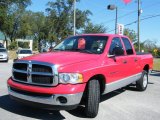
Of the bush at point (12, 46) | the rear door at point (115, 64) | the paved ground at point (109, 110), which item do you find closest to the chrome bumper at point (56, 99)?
the paved ground at point (109, 110)

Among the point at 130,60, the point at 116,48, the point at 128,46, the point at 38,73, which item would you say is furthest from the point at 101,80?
the point at 128,46

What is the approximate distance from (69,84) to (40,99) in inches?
25.5

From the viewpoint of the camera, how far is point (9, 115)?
264 inches

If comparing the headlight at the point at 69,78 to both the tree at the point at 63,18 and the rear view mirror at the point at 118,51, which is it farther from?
the tree at the point at 63,18

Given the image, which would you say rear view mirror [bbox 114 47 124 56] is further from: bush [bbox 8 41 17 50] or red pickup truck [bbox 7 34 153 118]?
bush [bbox 8 41 17 50]

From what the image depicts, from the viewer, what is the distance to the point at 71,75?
6230mm

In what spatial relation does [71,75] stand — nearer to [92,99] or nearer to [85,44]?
[92,99]

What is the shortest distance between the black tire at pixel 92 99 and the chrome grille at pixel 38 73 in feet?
2.69

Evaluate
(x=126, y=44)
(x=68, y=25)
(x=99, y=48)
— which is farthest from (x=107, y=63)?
(x=68, y=25)

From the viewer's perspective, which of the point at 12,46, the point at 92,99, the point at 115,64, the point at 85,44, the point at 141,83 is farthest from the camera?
the point at 12,46

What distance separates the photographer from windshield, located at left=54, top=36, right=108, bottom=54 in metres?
7.69

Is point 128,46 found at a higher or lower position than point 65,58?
higher

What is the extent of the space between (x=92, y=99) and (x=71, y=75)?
0.78 m

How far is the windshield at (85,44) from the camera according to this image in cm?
769
